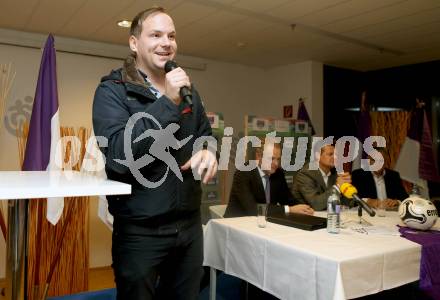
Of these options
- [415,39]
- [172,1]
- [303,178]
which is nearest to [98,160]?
[172,1]

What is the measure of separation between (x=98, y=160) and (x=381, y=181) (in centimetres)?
257

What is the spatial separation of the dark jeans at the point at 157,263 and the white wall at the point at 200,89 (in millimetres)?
3017

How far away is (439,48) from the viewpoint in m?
4.18

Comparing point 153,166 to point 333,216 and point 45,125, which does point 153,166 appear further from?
point 45,125

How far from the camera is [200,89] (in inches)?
186

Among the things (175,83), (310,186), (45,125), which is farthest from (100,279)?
(175,83)

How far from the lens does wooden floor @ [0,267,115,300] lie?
3459 millimetres

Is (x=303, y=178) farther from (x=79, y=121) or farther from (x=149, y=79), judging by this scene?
(x=79, y=121)

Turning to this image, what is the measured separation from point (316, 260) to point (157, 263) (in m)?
0.78

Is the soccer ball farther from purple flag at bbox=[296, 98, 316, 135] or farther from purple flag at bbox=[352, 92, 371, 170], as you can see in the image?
purple flag at bbox=[352, 92, 371, 170]

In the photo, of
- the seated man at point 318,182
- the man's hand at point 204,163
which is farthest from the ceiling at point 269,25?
the man's hand at point 204,163

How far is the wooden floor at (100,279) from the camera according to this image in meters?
3.46

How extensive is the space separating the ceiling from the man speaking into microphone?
6.09 ft

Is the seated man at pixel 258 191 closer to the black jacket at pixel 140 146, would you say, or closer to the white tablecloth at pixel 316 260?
the white tablecloth at pixel 316 260
